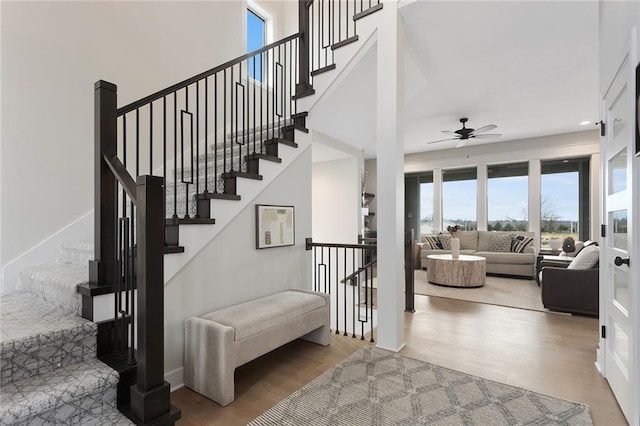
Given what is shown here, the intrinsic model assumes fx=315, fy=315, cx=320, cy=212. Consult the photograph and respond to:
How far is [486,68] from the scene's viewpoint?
388cm

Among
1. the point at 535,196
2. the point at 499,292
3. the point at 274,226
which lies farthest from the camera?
the point at 535,196

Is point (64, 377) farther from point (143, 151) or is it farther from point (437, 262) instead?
point (437, 262)

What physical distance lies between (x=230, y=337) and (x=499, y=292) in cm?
479

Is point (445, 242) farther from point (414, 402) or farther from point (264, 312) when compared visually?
point (264, 312)

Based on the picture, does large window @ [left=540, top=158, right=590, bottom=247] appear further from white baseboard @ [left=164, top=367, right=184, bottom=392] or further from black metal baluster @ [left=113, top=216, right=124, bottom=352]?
black metal baluster @ [left=113, top=216, right=124, bottom=352]

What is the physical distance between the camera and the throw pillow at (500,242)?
22.9 feet

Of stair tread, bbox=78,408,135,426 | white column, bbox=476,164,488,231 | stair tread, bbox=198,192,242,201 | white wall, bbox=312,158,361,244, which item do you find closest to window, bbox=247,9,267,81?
white wall, bbox=312,158,361,244

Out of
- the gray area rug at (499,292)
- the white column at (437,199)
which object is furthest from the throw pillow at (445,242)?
the gray area rug at (499,292)

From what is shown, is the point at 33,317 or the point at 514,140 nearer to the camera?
the point at 33,317

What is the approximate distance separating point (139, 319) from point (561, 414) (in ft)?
8.29

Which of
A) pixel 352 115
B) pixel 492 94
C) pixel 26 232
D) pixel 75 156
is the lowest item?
pixel 26 232

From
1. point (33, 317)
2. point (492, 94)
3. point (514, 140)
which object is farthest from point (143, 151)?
point (514, 140)

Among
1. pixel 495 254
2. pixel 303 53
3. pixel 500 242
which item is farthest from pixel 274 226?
pixel 500 242

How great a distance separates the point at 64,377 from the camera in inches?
62.6
